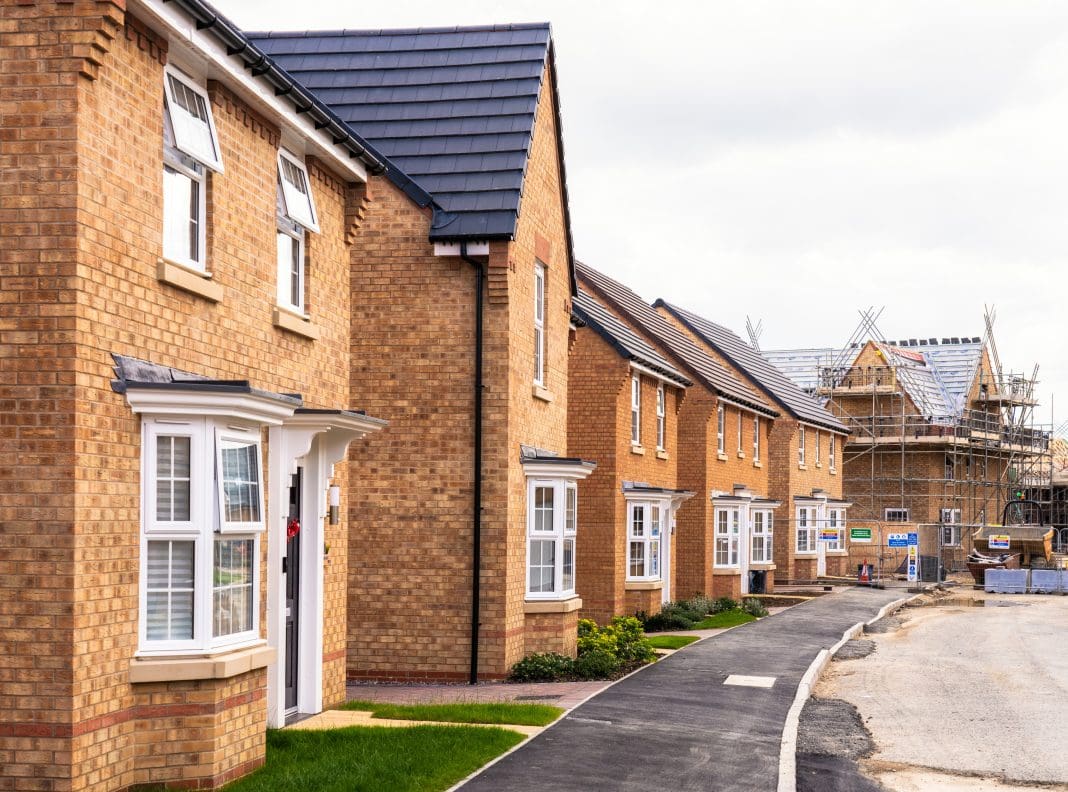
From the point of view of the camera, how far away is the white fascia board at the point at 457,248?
17594 millimetres

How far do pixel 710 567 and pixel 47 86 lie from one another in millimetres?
28666

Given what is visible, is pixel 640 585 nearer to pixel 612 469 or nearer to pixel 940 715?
pixel 612 469

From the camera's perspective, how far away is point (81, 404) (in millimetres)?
8930

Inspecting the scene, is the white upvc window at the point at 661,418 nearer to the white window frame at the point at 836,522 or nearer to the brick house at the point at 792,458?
the brick house at the point at 792,458

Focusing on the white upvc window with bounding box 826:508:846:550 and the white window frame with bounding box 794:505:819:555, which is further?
the white upvc window with bounding box 826:508:846:550

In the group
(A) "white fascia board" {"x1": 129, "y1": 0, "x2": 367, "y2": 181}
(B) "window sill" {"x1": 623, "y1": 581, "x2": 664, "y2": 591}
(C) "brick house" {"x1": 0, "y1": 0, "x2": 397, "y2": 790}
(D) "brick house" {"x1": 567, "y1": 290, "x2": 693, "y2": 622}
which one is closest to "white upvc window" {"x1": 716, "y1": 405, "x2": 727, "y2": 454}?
(D) "brick house" {"x1": 567, "y1": 290, "x2": 693, "y2": 622}

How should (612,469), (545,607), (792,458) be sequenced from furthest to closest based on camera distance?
(792,458), (612,469), (545,607)

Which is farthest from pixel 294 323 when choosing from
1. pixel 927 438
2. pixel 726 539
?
pixel 927 438

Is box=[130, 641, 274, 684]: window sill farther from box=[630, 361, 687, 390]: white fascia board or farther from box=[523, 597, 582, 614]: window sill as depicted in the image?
box=[630, 361, 687, 390]: white fascia board

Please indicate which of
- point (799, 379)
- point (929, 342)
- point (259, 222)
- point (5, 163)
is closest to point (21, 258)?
point (5, 163)

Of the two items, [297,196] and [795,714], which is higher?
[297,196]

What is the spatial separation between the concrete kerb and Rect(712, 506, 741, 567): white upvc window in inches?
283

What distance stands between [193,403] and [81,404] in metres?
1.01

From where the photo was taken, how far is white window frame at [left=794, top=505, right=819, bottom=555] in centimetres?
4856
